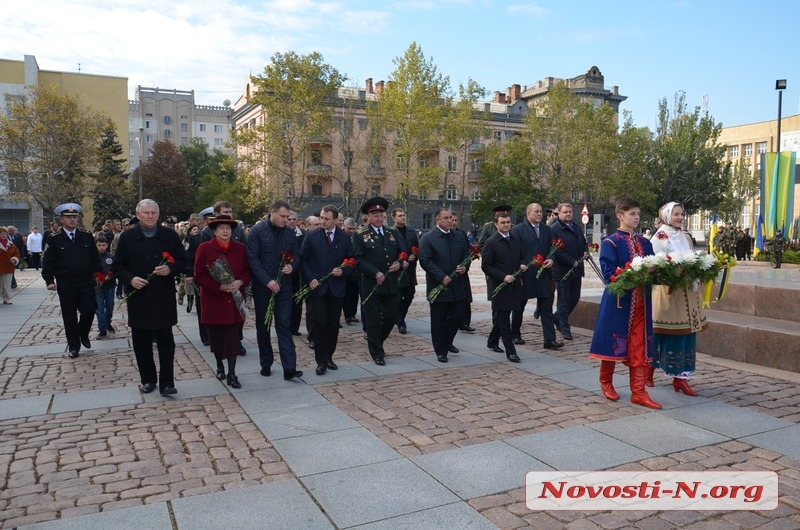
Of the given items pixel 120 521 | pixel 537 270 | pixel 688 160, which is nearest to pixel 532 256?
pixel 537 270

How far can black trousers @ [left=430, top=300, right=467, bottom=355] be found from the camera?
27.1ft

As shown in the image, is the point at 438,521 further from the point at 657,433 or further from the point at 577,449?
the point at 657,433

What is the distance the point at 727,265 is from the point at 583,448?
2.81m

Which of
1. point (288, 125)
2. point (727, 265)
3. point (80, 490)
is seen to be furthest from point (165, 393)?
point (288, 125)

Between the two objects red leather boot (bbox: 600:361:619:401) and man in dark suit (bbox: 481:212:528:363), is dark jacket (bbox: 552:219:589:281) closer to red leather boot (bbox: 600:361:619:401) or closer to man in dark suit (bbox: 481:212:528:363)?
man in dark suit (bbox: 481:212:528:363)

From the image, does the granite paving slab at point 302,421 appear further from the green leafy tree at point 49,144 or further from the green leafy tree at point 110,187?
the green leafy tree at point 110,187

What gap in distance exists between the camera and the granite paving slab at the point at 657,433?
16.3 ft

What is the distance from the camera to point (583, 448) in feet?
16.0

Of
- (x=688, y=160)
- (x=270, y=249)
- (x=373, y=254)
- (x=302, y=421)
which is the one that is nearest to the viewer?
(x=302, y=421)

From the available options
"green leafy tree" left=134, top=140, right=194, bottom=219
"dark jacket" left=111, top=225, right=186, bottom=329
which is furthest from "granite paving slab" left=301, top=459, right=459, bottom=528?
"green leafy tree" left=134, top=140, right=194, bottom=219

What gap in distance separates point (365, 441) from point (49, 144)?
3996cm

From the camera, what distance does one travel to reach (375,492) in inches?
162

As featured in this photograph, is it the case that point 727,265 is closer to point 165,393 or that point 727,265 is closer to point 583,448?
point 583,448

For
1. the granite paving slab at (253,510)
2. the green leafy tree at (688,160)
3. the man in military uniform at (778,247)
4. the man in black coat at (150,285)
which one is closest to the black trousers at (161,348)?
the man in black coat at (150,285)
